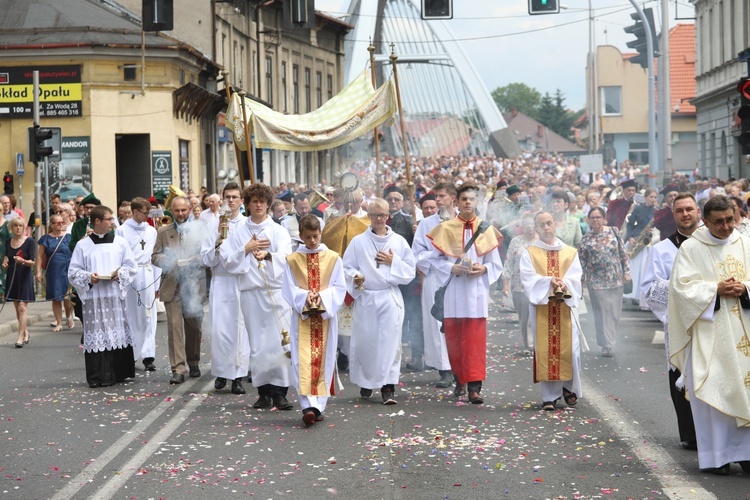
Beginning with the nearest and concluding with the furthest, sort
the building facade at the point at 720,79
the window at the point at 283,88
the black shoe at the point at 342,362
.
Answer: the black shoe at the point at 342,362 → the building facade at the point at 720,79 → the window at the point at 283,88

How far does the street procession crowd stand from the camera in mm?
7891

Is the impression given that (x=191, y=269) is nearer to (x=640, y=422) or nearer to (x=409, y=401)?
(x=409, y=401)

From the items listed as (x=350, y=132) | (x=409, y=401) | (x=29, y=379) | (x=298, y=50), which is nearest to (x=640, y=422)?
(x=409, y=401)

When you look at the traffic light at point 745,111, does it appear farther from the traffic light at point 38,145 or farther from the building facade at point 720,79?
the building facade at point 720,79

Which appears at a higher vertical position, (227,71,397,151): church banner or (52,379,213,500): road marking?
(227,71,397,151): church banner

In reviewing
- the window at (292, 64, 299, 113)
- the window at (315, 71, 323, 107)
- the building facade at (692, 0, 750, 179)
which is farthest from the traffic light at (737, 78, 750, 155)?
the window at (315, 71, 323, 107)

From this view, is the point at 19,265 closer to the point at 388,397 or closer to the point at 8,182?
the point at 388,397

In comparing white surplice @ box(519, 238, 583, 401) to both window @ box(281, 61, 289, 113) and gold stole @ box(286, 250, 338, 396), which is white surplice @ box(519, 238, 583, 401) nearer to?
gold stole @ box(286, 250, 338, 396)

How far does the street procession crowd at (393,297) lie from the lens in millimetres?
7891

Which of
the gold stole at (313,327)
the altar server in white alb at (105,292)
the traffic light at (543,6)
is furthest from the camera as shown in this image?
the traffic light at (543,6)

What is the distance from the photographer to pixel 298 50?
57125 mm

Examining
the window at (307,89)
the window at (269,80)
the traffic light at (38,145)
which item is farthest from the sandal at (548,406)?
the window at (307,89)

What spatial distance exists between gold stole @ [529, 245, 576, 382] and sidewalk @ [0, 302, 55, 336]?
30.5ft

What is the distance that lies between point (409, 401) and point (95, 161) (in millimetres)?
24389
